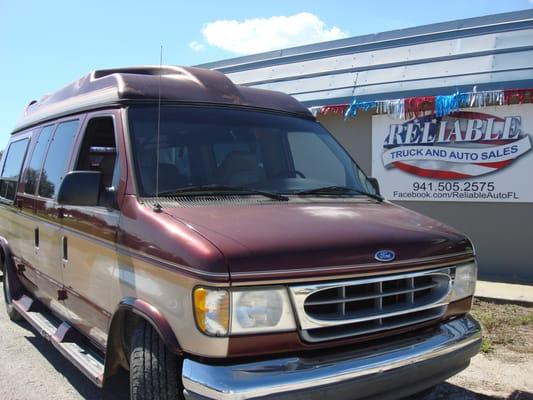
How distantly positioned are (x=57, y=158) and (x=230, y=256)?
2695 mm

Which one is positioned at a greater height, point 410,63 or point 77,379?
point 410,63

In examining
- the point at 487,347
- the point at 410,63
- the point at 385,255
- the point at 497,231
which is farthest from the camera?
the point at 410,63

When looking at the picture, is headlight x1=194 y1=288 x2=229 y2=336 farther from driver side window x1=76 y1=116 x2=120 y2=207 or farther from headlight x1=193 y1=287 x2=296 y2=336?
driver side window x1=76 y1=116 x2=120 y2=207

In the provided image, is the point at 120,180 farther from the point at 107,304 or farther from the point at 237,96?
the point at 237,96

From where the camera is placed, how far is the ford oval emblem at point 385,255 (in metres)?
2.96

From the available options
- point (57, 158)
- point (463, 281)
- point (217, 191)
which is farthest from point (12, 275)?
point (463, 281)

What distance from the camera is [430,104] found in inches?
346

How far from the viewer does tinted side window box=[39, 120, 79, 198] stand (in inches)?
177

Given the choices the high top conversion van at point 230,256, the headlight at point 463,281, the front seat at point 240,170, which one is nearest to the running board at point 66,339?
the high top conversion van at point 230,256

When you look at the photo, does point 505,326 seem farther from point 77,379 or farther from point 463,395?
point 77,379

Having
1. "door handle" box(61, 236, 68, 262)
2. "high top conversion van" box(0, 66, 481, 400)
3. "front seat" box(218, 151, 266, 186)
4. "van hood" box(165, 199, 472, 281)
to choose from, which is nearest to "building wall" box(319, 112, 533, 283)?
"high top conversion van" box(0, 66, 481, 400)

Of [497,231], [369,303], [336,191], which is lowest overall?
[497,231]

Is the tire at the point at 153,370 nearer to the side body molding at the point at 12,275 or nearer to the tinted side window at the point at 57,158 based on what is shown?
the tinted side window at the point at 57,158

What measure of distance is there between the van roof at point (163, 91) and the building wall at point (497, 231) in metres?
5.01
